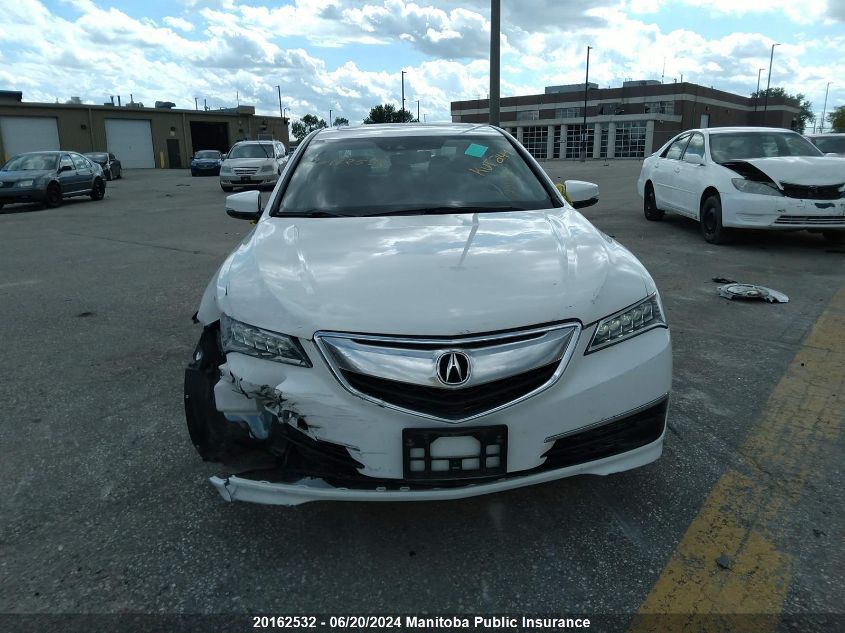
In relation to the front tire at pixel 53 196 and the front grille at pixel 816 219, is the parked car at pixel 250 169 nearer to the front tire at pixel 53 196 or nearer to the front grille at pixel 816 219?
the front tire at pixel 53 196

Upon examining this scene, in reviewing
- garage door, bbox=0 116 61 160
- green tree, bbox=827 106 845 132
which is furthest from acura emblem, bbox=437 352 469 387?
green tree, bbox=827 106 845 132

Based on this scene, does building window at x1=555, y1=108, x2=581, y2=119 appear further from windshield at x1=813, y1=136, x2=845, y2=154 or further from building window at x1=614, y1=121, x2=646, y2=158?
windshield at x1=813, y1=136, x2=845, y2=154

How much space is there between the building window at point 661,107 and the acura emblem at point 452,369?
2844 inches

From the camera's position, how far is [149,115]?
5078 centimetres

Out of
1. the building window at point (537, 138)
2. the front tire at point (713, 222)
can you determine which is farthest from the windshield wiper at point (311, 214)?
the building window at point (537, 138)

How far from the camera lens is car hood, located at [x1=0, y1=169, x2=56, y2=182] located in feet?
52.2

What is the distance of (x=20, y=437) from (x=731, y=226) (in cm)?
768

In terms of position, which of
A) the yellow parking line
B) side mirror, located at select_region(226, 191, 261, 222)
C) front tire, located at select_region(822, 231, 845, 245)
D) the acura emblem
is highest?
side mirror, located at select_region(226, 191, 261, 222)

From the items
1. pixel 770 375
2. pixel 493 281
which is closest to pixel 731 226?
pixel 770 375

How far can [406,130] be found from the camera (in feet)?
13.5

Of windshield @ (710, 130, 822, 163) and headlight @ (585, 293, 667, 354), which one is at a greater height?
windshield @ (710, 130, 822, 163)

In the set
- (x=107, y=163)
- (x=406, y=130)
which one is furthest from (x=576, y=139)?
(x=406, y=130)

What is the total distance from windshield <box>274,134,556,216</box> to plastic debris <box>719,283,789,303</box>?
3.02 metres

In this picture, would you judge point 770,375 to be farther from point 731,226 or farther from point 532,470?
point 731,226
